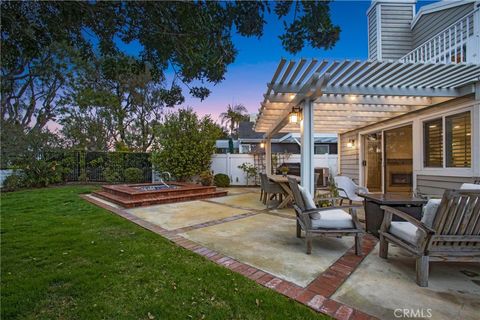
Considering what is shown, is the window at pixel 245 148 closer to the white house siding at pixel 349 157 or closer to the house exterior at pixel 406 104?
the white house siding at pixel 349 157

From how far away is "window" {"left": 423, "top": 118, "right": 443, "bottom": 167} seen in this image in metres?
5.48

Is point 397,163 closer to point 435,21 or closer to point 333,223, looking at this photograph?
point 435,21

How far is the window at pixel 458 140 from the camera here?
4.82 metres

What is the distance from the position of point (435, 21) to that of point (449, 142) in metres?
5.67

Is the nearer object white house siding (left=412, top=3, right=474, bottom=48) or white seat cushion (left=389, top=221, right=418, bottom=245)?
white seat cushion (left=389, top=221, right=418, bottom=245)

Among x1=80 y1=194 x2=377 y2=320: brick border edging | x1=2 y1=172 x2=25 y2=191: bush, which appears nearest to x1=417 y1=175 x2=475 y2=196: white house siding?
x1=80 y1=194 x2=377 y2=320: brick border edging

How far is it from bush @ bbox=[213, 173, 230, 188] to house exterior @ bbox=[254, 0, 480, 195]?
11.8 feet

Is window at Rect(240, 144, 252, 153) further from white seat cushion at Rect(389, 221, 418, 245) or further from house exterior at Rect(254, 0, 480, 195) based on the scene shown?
white seat cushion at Rect(389, 221, 418, 245)

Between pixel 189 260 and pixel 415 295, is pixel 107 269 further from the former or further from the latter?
pixel 415 295

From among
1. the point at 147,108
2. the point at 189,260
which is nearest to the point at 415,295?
the point at 189,260

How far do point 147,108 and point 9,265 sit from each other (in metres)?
16.0

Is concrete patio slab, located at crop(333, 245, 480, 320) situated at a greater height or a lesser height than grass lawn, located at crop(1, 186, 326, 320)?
lesser

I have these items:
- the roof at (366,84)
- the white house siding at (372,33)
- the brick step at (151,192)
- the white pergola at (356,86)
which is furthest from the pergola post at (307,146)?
the white house siding at (372,33)

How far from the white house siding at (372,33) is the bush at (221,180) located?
26.8 feet
